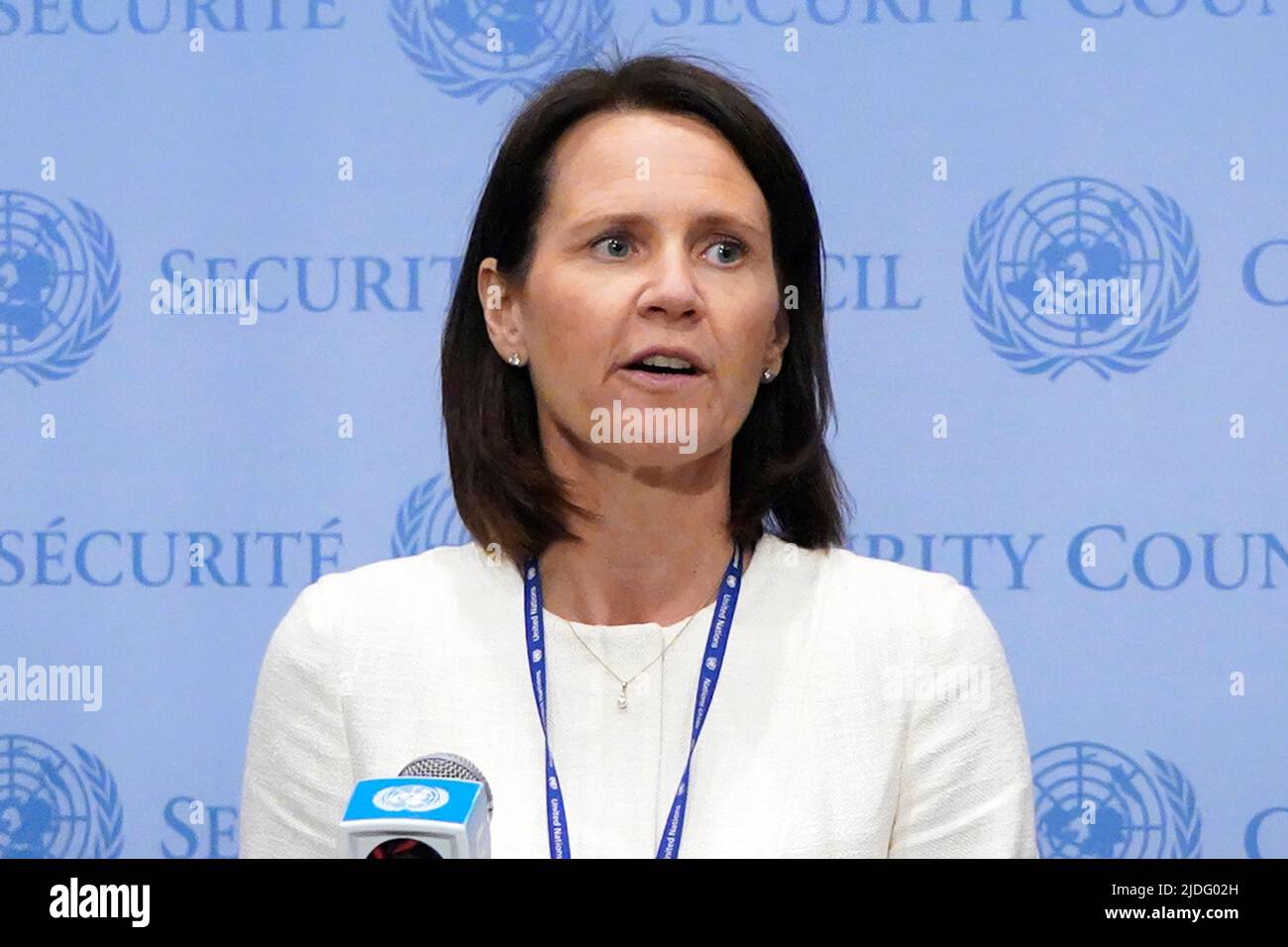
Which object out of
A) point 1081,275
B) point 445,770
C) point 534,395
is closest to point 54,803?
point 534,395

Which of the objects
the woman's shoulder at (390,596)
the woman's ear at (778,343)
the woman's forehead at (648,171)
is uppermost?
the woman's forehead at (648,171)

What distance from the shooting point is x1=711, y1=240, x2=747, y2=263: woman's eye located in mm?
1772

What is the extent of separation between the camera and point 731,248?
1.78 m

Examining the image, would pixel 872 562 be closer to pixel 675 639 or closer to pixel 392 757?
pixel 675 639

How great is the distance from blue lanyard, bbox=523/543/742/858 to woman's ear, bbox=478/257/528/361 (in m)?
0.24

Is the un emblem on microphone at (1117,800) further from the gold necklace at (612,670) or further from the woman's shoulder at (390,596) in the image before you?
the woman's shoulder at (390,596)

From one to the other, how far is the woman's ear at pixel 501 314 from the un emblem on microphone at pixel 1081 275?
→ 0.66 m

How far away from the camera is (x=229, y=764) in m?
2.25

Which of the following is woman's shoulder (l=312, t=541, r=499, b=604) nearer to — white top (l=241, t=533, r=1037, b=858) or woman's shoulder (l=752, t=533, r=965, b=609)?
white top (l=241, t=533, r=1037, b=858)

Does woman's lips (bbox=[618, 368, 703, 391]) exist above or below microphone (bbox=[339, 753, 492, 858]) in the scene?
above

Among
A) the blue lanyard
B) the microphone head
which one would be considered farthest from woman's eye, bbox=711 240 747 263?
the microphone head

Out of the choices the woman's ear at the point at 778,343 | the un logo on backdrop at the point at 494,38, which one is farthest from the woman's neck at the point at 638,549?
the un logo on backdrop at the point at 494,38

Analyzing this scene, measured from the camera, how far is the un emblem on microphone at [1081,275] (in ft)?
7.04
